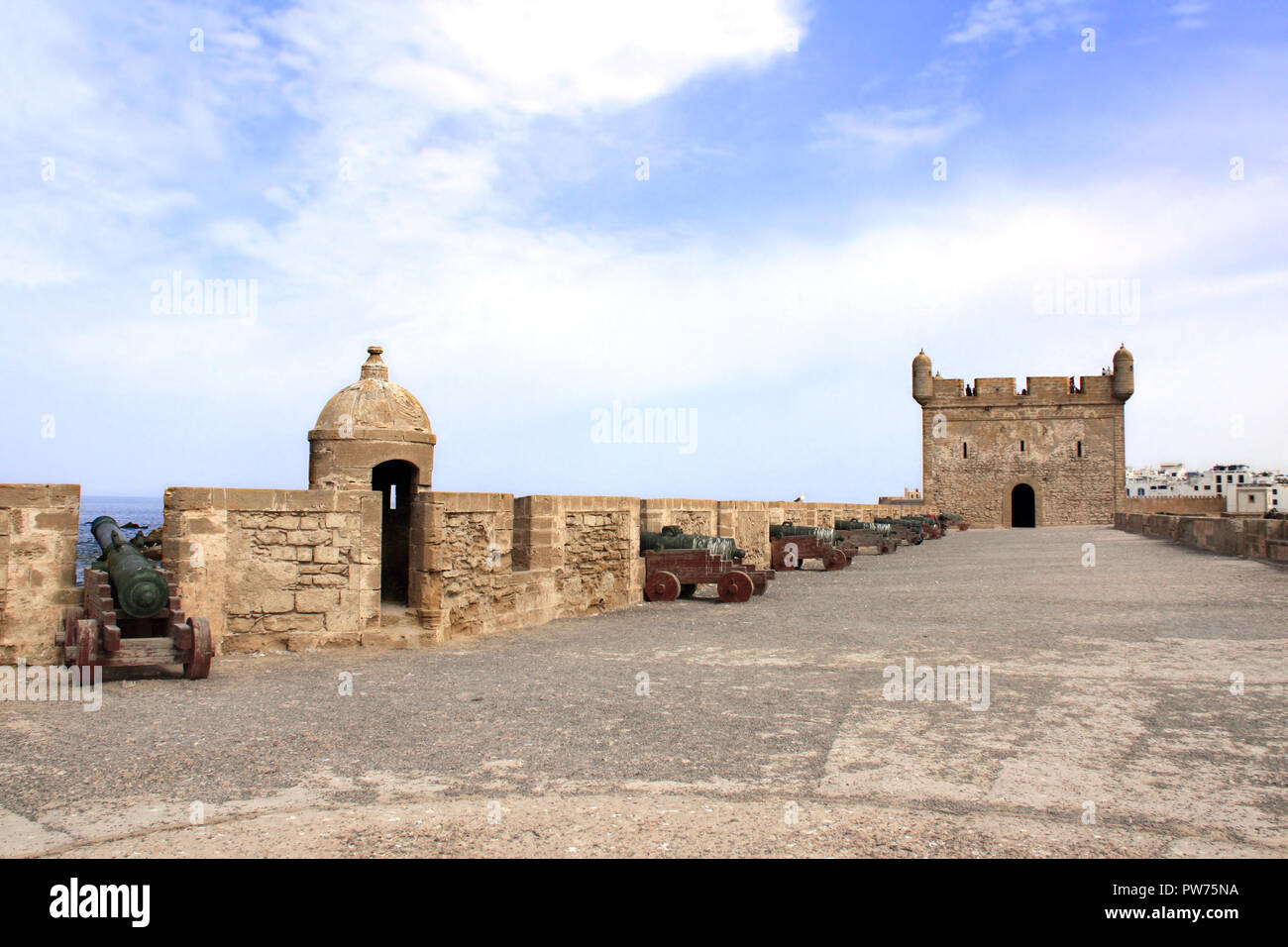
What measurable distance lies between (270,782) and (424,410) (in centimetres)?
697

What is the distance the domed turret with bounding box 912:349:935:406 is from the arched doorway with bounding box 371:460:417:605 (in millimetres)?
30502

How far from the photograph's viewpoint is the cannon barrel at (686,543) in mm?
10508

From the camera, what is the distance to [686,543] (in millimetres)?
10727

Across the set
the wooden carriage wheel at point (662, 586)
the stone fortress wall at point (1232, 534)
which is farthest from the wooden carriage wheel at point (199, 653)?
the stone fortress wall at point (1232, 534)

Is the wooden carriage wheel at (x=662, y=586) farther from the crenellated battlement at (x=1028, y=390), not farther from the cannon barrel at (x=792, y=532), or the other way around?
the crenellated battlement at (x=1028, y=390)

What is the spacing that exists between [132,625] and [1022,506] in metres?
37.8

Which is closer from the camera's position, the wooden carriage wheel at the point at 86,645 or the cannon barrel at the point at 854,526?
the wooden carriage wheel at the point at 86,645

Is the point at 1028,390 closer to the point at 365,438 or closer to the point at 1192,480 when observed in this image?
the point at 365,438

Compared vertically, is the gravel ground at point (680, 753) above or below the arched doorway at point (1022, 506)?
below

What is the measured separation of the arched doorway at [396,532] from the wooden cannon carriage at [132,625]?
13.9 ft

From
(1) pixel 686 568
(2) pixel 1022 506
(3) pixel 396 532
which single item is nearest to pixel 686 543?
(1) pixel 686 568

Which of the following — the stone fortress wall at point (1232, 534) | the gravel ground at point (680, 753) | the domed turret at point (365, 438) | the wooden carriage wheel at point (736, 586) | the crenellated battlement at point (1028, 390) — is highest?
the crenellated battlement at point (1028, 390)

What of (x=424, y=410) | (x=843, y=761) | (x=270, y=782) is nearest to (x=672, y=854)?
(x=843, y=761)
